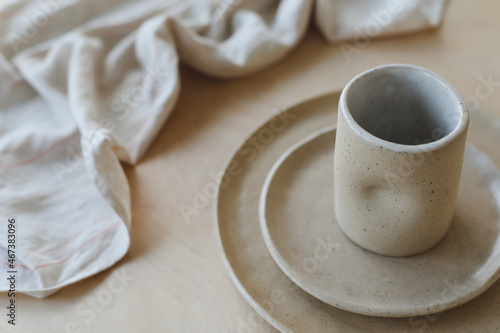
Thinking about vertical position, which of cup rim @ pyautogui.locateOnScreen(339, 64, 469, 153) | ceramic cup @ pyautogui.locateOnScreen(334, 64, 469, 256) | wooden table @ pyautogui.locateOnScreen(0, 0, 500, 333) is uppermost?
cup rim @ pyautogui.locateOnScreen(339, 64, 469, 153)

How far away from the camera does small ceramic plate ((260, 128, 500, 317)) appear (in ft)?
1.19

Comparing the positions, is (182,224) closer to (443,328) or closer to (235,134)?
(235,134)

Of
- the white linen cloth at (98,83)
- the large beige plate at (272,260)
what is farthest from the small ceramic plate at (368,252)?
the white linen cloth at (98,83)

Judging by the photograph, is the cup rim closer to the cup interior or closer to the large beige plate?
the cup interior

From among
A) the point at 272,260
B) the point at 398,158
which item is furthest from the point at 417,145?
the point at 272,260

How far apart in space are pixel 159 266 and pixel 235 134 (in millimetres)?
161

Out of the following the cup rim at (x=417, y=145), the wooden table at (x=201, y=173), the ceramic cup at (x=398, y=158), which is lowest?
the wooden table at (x=201, y=173)

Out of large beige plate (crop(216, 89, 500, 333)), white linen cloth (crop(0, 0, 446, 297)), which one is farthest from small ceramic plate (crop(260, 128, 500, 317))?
white linen cloth (crop(0, 0, 446, 297))

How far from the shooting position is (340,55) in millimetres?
590

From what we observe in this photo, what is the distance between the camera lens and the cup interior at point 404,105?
1.21 feet

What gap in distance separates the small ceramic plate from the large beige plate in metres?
0.01

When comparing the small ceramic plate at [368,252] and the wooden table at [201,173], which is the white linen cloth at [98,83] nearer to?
the wooden table at [201,173]

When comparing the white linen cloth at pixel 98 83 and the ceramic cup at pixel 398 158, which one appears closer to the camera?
the ceramic cup at pixel 398 158

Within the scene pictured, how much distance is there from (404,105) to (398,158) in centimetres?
9
